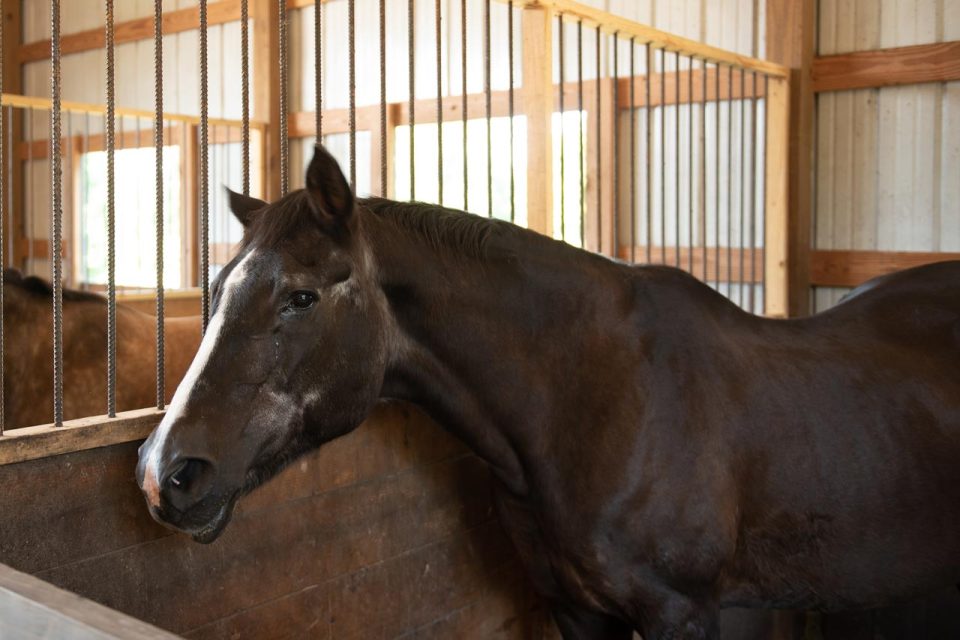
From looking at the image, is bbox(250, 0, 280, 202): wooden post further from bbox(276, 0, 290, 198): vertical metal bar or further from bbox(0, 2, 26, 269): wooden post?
bbox(276, 0, 290, 198): vertical metal bar

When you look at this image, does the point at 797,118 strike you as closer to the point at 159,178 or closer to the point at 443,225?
the point at 443,225

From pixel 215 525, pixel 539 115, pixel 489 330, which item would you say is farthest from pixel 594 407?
pixel 539 115

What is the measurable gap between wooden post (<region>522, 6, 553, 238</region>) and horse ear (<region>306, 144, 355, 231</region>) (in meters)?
1.00

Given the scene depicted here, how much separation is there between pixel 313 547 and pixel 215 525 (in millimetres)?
530

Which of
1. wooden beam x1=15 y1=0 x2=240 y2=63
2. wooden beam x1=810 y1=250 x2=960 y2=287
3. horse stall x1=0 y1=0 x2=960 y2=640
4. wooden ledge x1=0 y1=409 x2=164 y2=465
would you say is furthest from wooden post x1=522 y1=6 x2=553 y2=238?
wooden beam x1=15 y1=0 x2=240 y2=63

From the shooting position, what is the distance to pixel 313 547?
1.94 m

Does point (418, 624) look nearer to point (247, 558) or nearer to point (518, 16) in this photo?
point (247, 558)

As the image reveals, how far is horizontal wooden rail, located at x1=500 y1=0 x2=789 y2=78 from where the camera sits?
252cm

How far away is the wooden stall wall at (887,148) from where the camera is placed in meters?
3.94

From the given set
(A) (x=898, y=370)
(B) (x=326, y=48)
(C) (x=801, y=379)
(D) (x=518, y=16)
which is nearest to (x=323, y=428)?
(C) (x=801, y=379)

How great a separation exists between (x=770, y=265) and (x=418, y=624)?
2400 mm

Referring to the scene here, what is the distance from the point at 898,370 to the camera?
2117 millimetres

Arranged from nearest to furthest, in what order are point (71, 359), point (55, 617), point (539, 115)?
point (55, 617)
point (539, 115)
point (71, 359)

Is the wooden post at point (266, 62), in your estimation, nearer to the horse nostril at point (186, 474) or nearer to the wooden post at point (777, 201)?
the wooden post at point (777, 201)
